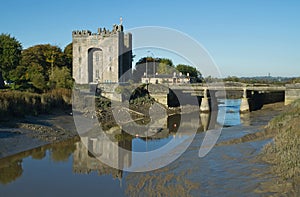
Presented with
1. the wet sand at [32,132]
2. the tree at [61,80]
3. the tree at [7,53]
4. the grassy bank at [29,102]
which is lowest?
the wet sand at [32,132]

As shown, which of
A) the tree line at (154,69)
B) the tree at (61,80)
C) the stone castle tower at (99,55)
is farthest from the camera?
the tree line at (154,69)

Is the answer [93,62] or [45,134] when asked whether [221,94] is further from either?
[45,134]

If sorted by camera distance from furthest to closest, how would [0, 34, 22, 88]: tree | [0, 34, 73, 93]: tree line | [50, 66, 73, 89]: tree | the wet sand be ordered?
[0, 34, 22, 88]: tree < [50, 66, 73, 89]: tree < [0, 34, 73, 93]: tree line < the wet sand

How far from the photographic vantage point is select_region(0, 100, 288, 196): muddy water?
12.0m

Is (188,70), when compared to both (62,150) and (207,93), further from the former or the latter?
(62,150)

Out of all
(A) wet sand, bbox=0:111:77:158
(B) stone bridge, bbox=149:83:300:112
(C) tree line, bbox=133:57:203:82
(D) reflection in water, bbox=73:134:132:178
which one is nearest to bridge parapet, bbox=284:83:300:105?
(B) stone bridge, bbox=149:83:300:112

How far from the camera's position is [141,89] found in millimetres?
46094

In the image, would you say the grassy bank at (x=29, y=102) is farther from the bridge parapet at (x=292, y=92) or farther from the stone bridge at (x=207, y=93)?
the bridge parapet at (x=292, y=92)

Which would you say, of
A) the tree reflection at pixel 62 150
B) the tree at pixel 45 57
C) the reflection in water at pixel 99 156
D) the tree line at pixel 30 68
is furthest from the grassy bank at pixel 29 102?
the tree at pixel 45 57

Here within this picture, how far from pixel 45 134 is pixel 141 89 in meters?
23.9

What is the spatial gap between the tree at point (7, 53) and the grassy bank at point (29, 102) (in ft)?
33.8

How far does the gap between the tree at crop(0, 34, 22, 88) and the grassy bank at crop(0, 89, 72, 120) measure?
10315mm

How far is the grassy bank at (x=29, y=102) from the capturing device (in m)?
26.1

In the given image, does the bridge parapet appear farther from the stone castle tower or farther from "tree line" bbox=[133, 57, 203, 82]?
"tree line" bbox=[133, 57, 203, 82]
